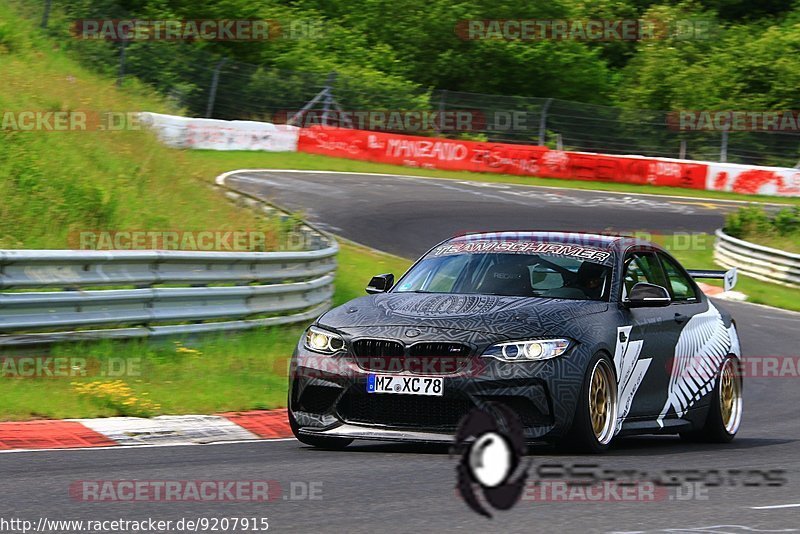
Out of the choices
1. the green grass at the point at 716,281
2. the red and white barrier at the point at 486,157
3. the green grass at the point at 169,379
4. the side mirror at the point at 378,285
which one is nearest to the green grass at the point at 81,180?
the green grass at the point at 169,379

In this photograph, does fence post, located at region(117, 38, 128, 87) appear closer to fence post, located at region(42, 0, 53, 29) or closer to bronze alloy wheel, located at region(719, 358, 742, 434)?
fence post, located at region(42, 0, 53, 29)

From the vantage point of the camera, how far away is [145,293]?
1105 centimetres

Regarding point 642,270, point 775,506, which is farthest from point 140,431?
point 775,506

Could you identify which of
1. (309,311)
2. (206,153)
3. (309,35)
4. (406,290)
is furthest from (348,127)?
(406,290)

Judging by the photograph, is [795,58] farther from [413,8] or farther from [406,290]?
[406,290]

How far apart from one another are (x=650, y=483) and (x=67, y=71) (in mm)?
21085

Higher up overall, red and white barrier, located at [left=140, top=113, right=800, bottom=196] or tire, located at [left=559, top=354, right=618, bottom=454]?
tire, located at [left=559, top=354, right=618, bottom=454]

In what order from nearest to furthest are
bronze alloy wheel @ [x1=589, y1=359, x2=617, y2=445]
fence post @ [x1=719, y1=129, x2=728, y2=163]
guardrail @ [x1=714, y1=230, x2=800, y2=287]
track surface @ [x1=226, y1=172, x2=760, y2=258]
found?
bronze alloy wheel @ [x1=589, y1=359, x2=617, y2=445] → guardrail @ [x1=714, y1=230, x2=800, y2=287] → track surface @ [x1=226, y1=172, x2=760, y2=258] → fence post @ [x1=719, y1=129, x2=728, y2=163]

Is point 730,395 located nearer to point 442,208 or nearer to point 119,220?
point 119,220

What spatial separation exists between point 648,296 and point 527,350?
1166 mm

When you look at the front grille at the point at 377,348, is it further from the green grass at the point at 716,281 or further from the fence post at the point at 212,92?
the fence post at the point at 212,92

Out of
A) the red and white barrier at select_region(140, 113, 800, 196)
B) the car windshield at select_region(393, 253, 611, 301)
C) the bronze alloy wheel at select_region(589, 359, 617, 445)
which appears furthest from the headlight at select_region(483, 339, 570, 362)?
the red and white barrier at select_region(140, 113, 800, 196)

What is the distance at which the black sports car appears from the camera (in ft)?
24.1

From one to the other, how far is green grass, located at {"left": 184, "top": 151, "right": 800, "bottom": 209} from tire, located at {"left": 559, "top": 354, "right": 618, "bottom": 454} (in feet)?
69.8
